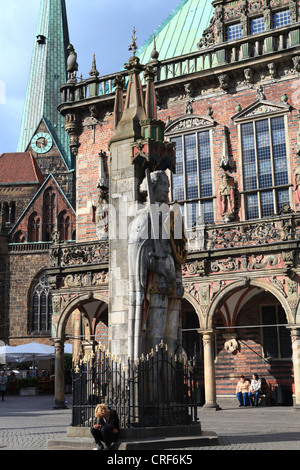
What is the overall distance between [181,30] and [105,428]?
2346 cm

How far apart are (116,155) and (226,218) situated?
11823 mm

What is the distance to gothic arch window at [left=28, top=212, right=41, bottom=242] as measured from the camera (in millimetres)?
48500

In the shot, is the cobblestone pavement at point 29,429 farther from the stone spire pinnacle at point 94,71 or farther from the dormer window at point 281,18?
the dormer window at point 281,18

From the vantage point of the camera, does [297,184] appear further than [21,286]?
No

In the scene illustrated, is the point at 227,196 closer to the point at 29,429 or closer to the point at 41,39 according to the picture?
the point at 29,429

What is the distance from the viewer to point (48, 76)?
2586 inches

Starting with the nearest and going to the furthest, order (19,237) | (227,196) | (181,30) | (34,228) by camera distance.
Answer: (227,196) → (181,30) → (19,237) → (34,228)

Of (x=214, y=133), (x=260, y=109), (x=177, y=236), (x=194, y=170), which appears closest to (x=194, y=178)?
(x=194, y=170)

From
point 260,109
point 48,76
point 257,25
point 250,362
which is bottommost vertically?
point 250,362

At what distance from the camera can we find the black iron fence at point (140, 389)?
32.0ft

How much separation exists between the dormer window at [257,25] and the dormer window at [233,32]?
1.64 feet

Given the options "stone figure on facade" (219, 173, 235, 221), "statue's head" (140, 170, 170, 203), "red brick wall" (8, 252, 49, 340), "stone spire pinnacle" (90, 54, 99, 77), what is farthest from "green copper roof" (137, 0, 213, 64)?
"red brick wall" (8, 252, 49, 340)
